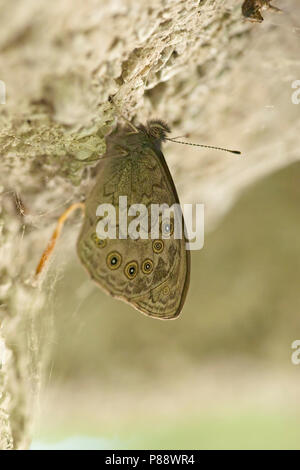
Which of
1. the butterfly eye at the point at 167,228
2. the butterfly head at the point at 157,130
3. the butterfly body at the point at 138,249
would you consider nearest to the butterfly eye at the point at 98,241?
the butterfly body at the point at 138,249

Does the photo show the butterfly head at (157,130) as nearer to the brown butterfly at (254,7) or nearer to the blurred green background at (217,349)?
the brown butterfly at (254,7)

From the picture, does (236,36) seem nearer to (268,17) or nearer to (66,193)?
(268,17)

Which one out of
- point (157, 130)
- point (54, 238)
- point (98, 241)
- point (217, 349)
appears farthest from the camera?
point (217, 349)

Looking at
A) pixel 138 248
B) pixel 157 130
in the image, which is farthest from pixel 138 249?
pixel 157 130

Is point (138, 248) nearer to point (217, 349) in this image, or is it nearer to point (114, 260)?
point (114, 260)

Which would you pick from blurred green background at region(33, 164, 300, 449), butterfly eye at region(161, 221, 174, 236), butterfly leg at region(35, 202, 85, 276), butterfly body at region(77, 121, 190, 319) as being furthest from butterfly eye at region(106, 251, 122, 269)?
blurred green background at region(33, 164, 300, 449)
